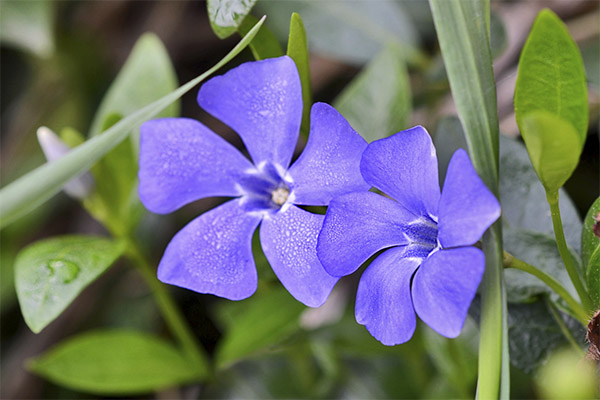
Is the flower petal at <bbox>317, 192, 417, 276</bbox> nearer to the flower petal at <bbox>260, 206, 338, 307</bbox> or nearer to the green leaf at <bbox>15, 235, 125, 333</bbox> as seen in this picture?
the flower petal at <bbox>260, 206, 338, 307</bbox>

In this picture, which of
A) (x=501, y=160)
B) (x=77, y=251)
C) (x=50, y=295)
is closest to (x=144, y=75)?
(x=77, y=251)

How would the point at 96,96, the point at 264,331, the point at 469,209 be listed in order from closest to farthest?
the point at 469,209, the point at 264,331, the point at 96,96

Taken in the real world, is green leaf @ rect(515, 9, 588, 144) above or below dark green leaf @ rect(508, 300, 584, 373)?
above

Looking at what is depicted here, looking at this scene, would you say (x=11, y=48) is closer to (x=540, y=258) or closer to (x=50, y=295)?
(x=50, y=295)

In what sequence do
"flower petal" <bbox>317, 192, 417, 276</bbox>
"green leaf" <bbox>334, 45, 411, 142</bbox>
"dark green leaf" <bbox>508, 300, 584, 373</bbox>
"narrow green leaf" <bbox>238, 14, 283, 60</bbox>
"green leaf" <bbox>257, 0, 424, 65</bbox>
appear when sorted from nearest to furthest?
"flower petal" <bbox>317, 192, 417, 276</bbox> → "narrow green leaf" <bbox>238, 14, 283, 60</bbox> → "dark green leaf" <bbox>508, 300, 584, 373</bbox> → "green leaf" <bbox>334, 45, 411, 142</bbox> → "green leaf" <bbox>257, 0, 424, 65</bbox>

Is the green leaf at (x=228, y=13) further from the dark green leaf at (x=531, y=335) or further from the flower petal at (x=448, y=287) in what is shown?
the dark green leaf at (x=531, y=335)

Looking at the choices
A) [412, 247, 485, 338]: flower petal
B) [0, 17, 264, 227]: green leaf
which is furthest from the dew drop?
[412, 247, 485, 338]: flower petal
